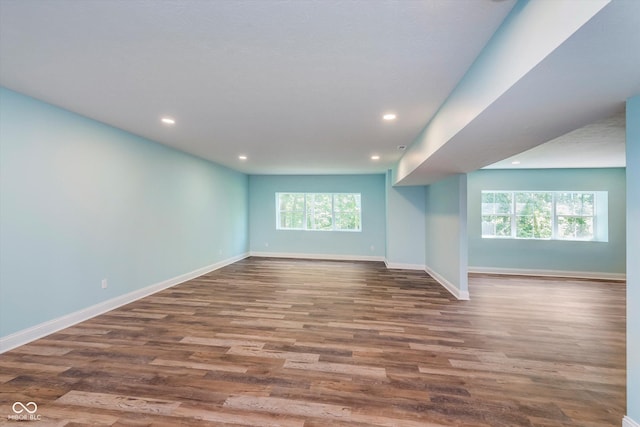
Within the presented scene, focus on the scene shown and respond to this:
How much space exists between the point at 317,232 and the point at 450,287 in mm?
4050

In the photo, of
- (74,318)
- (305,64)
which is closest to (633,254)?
(305,64)

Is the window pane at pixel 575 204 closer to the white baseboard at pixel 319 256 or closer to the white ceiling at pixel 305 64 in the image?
the white ceiling at pixel 305 64

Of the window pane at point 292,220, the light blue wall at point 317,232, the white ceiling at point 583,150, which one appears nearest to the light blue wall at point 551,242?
the white ceiling at point 583,150

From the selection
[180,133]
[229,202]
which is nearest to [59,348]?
[180,133]

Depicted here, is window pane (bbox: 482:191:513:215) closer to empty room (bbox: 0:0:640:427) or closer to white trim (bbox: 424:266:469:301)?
empty room (bbox: 0:0:640:427)

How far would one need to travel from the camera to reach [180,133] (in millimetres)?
3830

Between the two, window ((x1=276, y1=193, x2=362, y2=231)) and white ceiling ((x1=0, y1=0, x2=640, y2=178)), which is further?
window ((x1=276, y1=193, x2=362, y2=231))

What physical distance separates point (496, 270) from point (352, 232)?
11.7 feet

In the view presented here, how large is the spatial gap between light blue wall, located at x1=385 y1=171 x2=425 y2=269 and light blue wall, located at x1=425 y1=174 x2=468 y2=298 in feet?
0.60

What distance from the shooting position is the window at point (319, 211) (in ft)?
25.8

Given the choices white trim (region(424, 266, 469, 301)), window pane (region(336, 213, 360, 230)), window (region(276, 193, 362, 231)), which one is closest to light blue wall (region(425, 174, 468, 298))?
white trim (region(424, 266, 469, 301))

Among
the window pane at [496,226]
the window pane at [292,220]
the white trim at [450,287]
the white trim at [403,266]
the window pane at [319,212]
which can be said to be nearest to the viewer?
the white trim at [450,287]

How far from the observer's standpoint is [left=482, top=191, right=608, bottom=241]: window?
19.6 ft

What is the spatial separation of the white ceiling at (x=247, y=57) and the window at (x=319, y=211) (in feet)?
14.9
